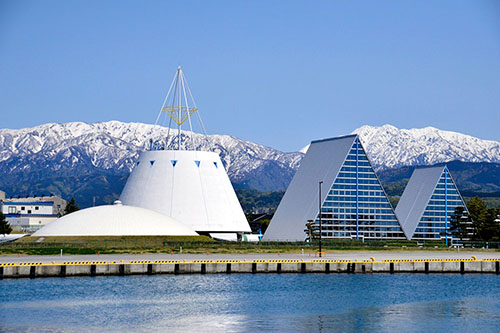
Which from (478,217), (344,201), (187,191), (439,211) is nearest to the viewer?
(187,191)

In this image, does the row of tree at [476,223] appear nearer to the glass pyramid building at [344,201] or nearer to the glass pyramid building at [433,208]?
the glass pyramid building at [433,208]

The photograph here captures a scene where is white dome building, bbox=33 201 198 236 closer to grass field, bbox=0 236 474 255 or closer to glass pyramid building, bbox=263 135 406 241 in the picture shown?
grass field, bbox=0 236 474 255

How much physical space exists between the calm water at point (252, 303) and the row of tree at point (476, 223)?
62191 millimetres

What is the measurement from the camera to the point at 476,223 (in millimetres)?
149000

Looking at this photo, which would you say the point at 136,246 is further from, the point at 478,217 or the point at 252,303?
the point at 478,217

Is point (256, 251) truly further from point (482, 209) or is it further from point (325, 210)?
point (482, 209)

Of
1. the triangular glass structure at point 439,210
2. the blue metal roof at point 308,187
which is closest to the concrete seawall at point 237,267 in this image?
the blue metal roof at point 308,187

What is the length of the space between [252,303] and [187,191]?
78966mm

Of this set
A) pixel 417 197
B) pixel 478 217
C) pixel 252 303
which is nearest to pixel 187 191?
pixel 417 197

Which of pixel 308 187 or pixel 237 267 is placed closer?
pixel 237 267

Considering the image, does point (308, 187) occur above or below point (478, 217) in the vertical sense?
above

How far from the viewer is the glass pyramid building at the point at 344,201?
149875mm

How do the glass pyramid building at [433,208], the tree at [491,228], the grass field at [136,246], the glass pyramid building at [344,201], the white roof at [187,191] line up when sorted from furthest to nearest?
the glass pyramid building at [433,208] < the glass pyramid building at [344,201] < the tree at [491,228] < the white roof at [187,191] < the grass field at [136,246]

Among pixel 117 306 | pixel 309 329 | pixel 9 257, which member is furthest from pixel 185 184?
pixel 309 329
